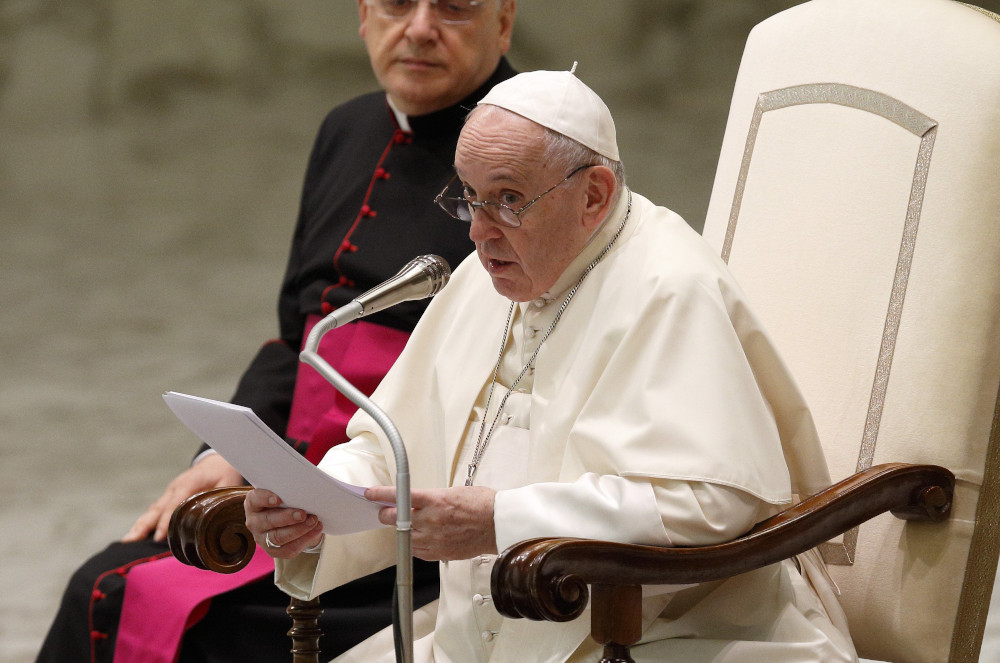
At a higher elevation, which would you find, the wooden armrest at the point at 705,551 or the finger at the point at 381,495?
the finger at the point at 381,495

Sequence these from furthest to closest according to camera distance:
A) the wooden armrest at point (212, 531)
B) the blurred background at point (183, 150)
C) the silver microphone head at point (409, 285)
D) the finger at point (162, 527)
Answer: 1. the blurred background at point (183, 150)
2. the finger at point (162, 527)
3. the wooden armrest at point (212, 531)
4. the silver microphone head at point (409, 285)

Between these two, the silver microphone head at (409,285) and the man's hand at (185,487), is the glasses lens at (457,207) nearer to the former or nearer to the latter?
the silver microphone head at (409,285)

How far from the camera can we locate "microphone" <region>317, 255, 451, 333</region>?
5.68 feet

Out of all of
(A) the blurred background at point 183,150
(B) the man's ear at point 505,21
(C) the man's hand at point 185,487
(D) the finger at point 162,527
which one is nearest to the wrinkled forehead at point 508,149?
(B) the man's ear at point 505,21

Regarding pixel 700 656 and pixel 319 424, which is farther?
pixel 319 424

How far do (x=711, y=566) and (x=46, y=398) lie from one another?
530cm

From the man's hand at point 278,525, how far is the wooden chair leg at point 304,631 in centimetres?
18

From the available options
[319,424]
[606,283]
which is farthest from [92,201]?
[606,283]

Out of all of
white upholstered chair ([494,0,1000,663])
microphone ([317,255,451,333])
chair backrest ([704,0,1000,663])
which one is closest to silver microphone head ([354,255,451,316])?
microphone ([317,255,451,333])

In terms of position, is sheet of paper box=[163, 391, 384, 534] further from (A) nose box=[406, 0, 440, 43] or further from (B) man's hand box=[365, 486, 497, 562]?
(A) nose box=[406, 0, 440, 43]

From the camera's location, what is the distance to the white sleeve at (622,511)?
189 cm

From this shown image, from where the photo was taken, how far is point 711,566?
1.88 meters

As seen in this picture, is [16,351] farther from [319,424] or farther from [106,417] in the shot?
[319,424]

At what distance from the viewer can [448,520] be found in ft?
6.28
